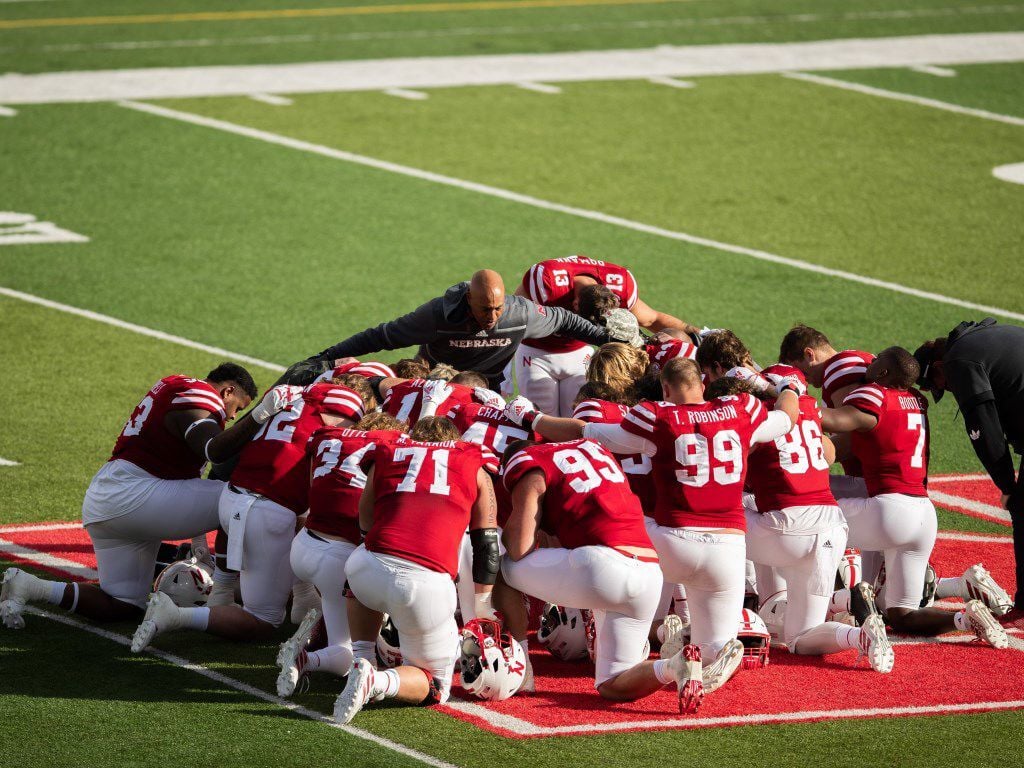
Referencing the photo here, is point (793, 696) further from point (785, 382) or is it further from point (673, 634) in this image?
point (785, 382)

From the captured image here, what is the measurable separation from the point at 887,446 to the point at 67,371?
279 inches

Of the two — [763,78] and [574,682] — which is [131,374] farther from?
[763,78]

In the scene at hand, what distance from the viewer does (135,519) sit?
8148mm

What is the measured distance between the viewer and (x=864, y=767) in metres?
6.32

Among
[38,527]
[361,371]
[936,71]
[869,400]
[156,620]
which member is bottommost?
[38,527]

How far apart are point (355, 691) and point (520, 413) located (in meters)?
1.91

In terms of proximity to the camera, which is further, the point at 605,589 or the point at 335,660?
→ the point at 335,660

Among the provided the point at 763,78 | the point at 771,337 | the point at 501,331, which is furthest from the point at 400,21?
the point at 501,331

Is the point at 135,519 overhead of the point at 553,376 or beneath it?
beneath

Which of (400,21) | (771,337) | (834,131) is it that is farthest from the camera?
(400,21)

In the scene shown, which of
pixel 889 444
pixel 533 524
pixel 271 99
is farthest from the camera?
pixel 271 99

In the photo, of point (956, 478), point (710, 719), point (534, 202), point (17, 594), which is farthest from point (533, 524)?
point (534, 202)

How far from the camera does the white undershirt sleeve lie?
23.7 feet

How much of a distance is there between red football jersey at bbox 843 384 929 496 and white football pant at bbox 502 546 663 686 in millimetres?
1661
